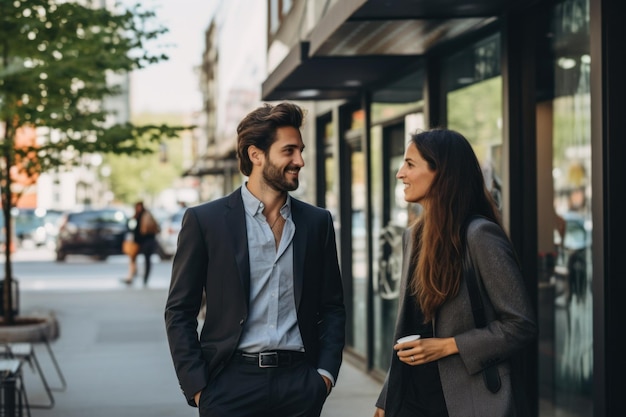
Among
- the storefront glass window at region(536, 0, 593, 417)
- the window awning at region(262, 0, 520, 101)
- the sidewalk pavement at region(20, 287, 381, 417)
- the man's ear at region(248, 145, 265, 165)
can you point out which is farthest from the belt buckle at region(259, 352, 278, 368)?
the sidewalk pavement at region(20, 287, 381, 417)

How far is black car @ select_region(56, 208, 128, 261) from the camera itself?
33.1 meters

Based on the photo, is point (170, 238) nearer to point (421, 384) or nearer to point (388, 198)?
point (388, 198)

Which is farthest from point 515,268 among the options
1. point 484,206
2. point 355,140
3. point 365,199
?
point 355,140

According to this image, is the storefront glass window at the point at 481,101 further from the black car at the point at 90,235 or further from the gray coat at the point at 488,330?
the black car at the point at 90,235

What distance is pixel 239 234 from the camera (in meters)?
4.16

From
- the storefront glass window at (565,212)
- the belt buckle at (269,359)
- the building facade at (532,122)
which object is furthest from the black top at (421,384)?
the storefront glass window at (565,212)

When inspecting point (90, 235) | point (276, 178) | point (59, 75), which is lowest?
point (90, 235)

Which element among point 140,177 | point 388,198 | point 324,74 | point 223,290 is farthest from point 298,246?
point 140,177

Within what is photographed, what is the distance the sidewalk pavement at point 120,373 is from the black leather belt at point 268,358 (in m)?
4.97

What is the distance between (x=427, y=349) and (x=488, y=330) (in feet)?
0.69

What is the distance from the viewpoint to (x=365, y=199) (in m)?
11.6

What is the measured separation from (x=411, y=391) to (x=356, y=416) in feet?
16.5

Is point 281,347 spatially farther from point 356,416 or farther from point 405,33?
point 356,416

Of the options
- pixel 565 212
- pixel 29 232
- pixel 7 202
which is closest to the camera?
pixel 565 212
